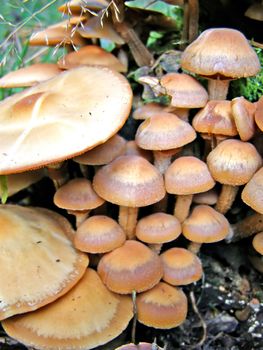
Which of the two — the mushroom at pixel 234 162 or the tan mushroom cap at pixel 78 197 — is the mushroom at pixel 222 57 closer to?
the mushroom at pixel 234 162

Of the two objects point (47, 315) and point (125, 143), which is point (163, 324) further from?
point (125, 143)

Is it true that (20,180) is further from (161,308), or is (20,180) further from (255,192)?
(255,192)

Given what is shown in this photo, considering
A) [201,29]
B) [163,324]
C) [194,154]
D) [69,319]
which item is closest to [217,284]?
[163,324]

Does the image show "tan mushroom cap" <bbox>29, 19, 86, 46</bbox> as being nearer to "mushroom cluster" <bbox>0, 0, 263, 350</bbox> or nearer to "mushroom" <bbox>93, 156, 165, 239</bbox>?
"mushroom cluster" <bbox>0, 0, 263, 350</bbox>

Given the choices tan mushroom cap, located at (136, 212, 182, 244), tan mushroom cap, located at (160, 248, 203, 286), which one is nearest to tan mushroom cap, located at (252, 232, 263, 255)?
tan mushroom cap, located at (160, 248, 203, 286)

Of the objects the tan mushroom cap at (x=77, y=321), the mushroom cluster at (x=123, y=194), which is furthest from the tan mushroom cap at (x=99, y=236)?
the tan mushroom cap at (x=77, y=321)
